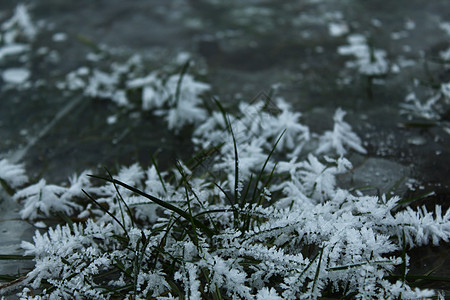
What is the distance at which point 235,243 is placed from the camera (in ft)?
3.94

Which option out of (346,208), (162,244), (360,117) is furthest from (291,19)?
(162,244)

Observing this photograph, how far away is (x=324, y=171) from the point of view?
154 centimetres

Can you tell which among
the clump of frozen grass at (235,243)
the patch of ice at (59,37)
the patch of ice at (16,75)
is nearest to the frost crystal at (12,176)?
the clump of frozen grass at (235,243)

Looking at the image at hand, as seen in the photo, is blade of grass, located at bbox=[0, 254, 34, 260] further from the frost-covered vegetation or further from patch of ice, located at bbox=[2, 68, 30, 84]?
patch of ice, located at bbox=[2, 68, 30, 84]

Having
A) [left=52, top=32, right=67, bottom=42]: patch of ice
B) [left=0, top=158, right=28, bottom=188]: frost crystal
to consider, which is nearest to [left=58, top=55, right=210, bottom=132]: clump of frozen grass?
[left=52, top=32, right=67, bottom=42]: patch of ice

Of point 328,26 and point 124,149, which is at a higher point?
point 328,26

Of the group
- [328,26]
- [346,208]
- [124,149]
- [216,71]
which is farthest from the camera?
[328,26]

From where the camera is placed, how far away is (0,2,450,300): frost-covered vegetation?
114 centimetres

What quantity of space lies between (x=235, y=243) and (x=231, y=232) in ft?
0.12

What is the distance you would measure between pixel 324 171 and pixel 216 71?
3.67ft

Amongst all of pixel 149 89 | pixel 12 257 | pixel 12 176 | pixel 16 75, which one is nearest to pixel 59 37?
pixel 16 75

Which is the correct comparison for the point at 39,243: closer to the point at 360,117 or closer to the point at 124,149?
the point at 124,149

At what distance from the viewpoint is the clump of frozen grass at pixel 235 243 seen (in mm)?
1133

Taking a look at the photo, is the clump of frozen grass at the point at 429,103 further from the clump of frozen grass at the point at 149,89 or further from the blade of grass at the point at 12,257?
the blade of grass at the point at 12,257
